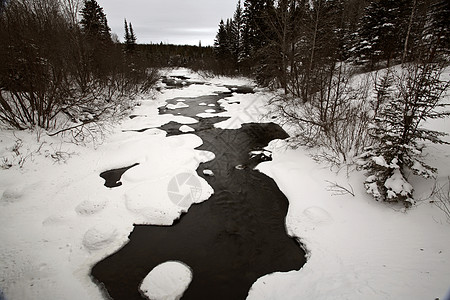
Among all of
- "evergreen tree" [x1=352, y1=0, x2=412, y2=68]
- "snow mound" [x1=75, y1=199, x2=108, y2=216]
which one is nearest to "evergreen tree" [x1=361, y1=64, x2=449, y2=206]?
"snow mound" [x1=75, y1=199, x2=108, y2=216]

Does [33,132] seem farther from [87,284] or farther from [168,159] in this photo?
[87,284]

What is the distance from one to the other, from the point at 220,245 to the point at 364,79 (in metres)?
13.6

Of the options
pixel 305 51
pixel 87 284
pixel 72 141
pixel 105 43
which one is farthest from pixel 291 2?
pixel 87 284

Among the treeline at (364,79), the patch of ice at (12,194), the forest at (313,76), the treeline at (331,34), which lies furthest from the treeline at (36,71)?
the treeline at (331,34)

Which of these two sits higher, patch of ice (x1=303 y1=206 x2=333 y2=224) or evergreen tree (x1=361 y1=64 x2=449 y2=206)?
evergreen tree (x1=361 y1=64 x2=449 y2=206)

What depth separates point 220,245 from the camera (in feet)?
14.8

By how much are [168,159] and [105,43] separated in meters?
13.6

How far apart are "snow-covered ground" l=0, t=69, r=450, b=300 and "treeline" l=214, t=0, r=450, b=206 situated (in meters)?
0.71

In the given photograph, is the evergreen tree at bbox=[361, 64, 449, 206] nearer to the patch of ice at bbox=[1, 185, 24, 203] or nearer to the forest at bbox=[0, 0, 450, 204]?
the forest at bbox=[0, 0, 450, 204]

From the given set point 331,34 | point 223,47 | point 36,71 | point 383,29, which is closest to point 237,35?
point 223,47

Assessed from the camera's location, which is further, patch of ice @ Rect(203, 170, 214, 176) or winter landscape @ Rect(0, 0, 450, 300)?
patch of ice @ Rect(203, 170, 214, 176)

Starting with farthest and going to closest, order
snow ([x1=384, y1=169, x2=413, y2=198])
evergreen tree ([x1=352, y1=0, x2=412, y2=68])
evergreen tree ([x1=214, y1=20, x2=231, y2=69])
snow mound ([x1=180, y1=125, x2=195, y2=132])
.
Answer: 1. evergreen tree ([x1=214, y1=20, x2=231, y2=69])
2. evergreen tree ([x1=352, y1=0, x2=412, y2=68])
3. snow mound ([x1=180, y1=125, x2=195, y2=132])
4. snow ([x1=384, y1=169, x2=413, y2=198])

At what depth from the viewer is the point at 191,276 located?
3836mm

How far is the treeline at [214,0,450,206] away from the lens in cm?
455
